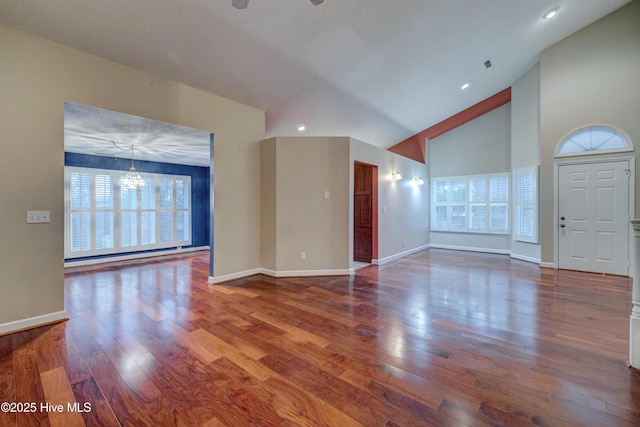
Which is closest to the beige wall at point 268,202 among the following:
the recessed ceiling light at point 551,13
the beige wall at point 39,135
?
the beige wall at point 39,135

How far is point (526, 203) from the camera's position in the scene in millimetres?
6094

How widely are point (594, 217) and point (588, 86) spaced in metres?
2.44

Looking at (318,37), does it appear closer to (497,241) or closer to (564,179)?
(564,179)

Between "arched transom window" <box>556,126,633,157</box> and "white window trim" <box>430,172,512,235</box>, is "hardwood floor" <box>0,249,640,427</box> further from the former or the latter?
"white window trim" <box>430,172,512,235</box>

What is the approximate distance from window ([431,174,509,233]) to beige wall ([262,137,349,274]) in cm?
463

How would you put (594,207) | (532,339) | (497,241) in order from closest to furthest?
1. (532,339)
2. (594,207)
3. (497,241)

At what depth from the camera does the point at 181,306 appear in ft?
11.1

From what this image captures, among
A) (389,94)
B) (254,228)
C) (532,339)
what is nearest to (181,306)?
(254,228)

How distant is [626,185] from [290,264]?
6071mm

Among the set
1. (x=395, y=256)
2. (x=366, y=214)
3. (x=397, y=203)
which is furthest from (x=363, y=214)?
(x=395, y=256)

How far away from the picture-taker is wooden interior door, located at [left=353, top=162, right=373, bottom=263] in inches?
235

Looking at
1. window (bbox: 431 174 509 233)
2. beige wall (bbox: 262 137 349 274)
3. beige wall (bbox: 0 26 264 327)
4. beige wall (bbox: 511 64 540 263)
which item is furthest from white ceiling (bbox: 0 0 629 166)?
window (bbox: 431 174 509 233)

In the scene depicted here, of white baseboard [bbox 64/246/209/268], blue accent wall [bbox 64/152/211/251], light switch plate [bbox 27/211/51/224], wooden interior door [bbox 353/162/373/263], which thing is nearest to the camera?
light switch plate [bbox 27/211/51/224]

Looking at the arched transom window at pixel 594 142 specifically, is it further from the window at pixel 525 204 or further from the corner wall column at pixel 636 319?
the corner wall column at pixel 636 319
